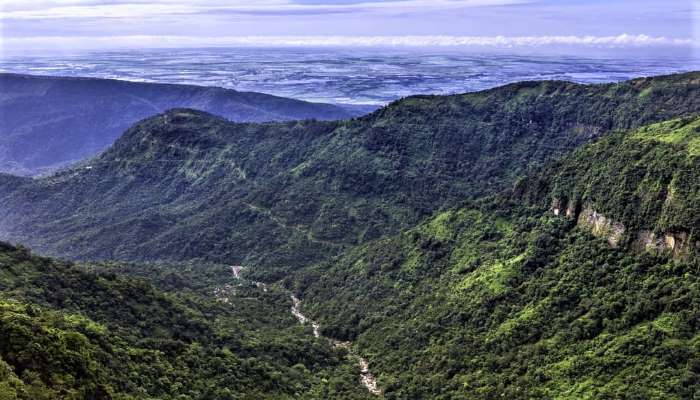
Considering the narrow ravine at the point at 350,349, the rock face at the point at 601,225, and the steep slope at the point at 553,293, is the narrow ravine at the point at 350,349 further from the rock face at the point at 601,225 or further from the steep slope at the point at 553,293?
the rock face at the point at 601,225

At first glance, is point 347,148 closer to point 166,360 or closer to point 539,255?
point 539,255

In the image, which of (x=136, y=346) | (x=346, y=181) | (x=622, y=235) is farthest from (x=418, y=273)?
(x=346, y=181)

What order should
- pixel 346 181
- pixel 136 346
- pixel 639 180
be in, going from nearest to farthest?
pixel 136 346
pixel 639 180
pixel 346 181

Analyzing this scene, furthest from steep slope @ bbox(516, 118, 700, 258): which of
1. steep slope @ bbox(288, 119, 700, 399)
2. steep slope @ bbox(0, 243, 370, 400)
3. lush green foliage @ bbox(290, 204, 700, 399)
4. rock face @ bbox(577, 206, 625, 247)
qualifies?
steep slope @ bbox(0, 243, 370, 400)

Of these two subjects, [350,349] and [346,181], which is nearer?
[350,349]

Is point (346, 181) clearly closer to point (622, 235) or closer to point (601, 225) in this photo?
point (601, 225)

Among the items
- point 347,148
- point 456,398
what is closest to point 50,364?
point 456,398
